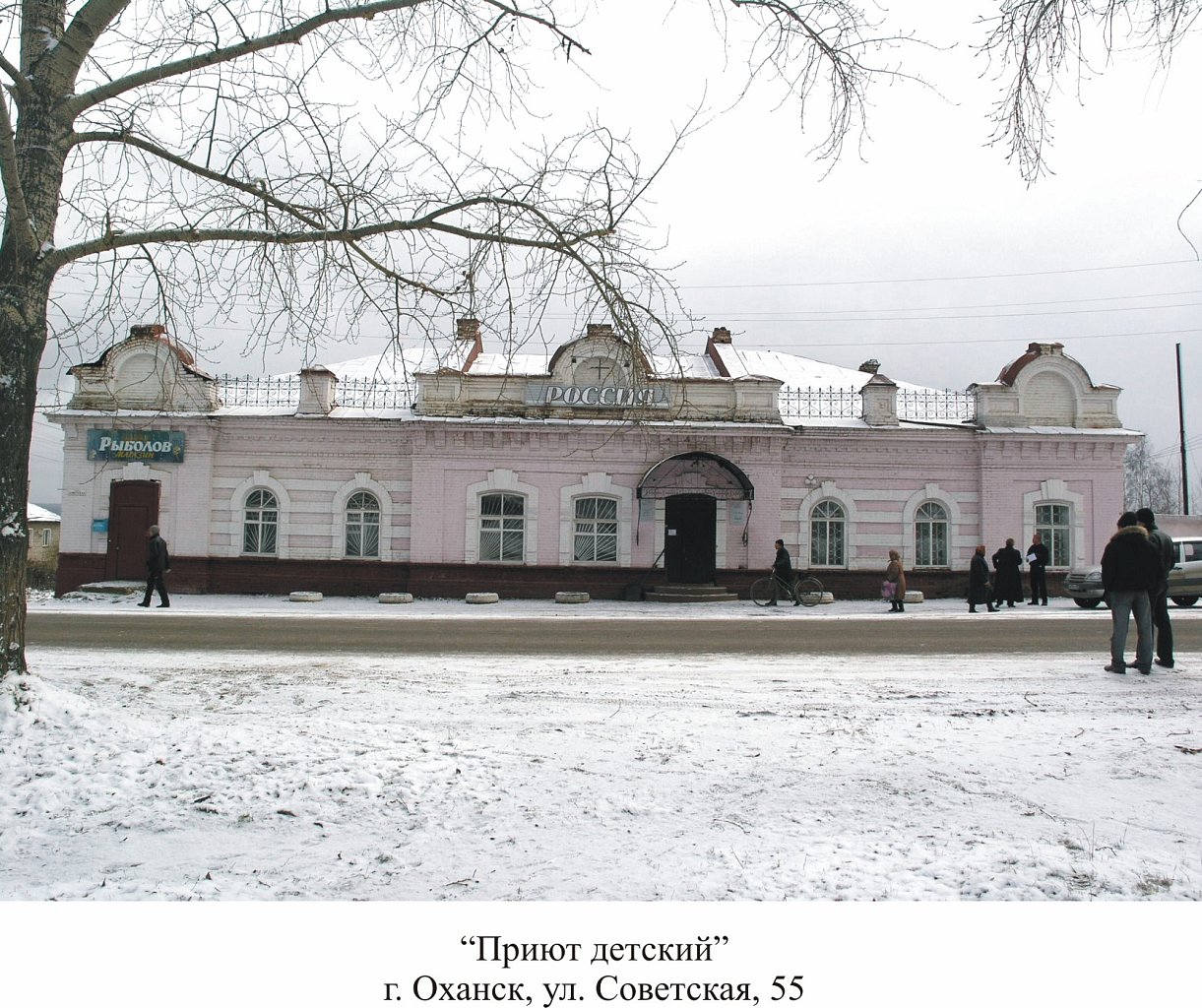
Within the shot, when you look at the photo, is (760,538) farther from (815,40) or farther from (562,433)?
(815,40)

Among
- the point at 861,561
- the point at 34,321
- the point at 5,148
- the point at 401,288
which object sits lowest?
the point at 861,561

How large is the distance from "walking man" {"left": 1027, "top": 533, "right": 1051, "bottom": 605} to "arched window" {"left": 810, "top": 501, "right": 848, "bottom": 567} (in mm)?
4337

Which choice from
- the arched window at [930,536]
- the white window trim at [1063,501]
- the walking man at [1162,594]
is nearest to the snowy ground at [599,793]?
the walking man at [1162,594]

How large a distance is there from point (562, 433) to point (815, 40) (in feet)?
50.1

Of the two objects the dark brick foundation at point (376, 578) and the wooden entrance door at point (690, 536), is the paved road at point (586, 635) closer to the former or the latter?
the dark brick foundation at point (376, 578)

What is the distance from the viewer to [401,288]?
693cm

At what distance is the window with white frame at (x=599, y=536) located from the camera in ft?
71.1

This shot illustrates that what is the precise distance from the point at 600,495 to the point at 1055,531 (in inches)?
458

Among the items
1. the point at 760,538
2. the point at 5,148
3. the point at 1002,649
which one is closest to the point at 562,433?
the point at 760,538

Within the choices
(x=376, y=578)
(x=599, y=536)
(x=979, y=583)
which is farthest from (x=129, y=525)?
(x=979, y=583)

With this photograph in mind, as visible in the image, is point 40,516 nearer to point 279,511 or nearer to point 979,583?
point 279,511

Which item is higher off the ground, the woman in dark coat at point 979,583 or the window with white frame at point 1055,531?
the window with white frame at point 1055,531

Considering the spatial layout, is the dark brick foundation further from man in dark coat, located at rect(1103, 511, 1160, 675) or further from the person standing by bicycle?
man in dark coat, located at rect(1103, 511, 1160, 675)

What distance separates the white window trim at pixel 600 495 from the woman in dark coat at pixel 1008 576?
8583 mm
